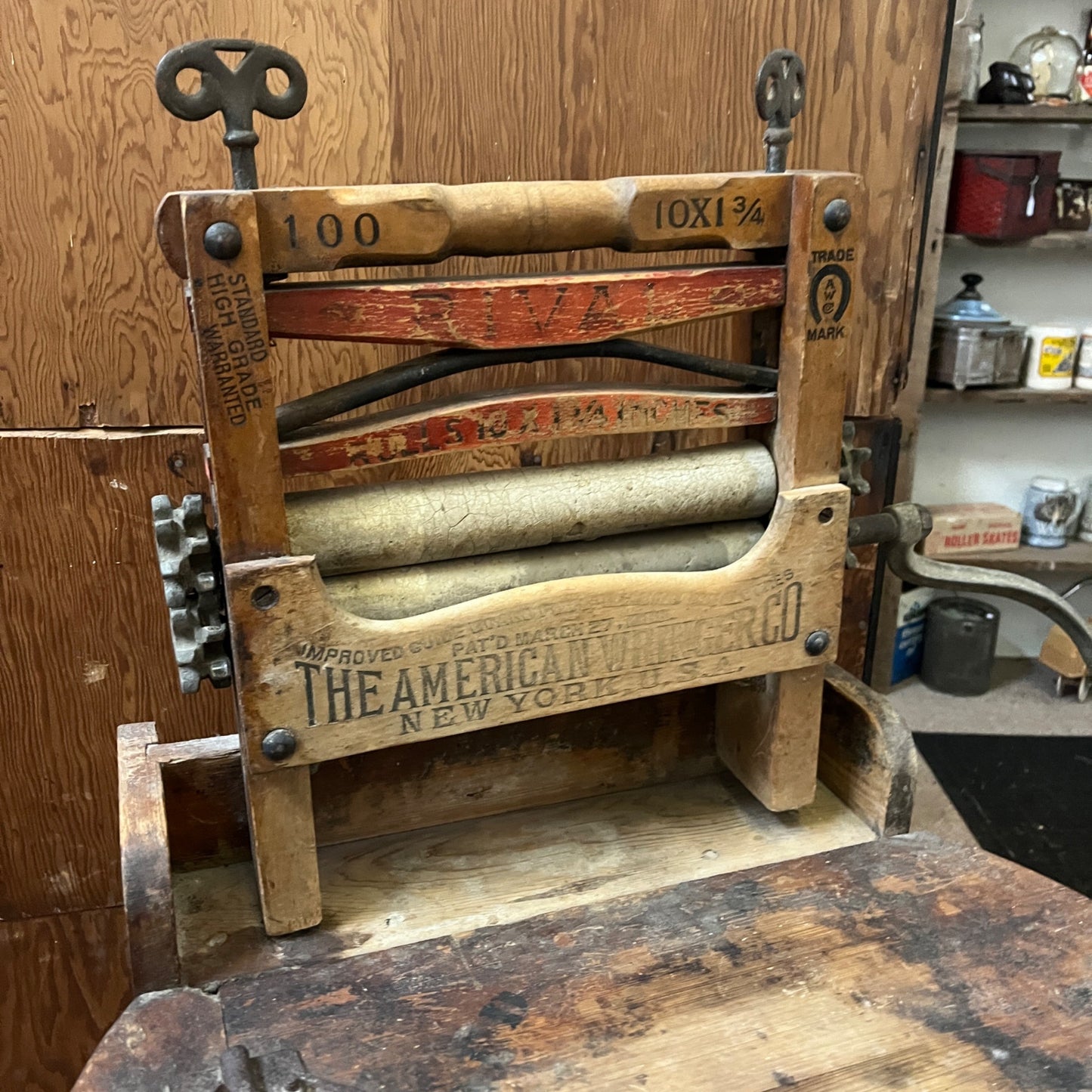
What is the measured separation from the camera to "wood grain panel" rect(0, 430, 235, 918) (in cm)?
131

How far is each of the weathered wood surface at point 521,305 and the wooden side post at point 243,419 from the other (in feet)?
0.10

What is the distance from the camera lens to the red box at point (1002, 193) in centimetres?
192

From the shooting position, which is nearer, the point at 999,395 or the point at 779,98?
the point at 779,98

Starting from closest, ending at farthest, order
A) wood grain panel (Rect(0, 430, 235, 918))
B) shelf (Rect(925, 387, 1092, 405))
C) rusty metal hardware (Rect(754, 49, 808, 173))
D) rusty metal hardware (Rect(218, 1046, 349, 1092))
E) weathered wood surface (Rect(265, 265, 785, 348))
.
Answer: rusty metal hardware (Rect(218, 1046, 349, 1092))
weathered wood surface (Rect(265, 265, 785, 348))
rusty metal hardware (Rect(754, 49, 808, 173))
wood grain panel (Rect(0, 430, 235, 918))
shelf (Rect(925, 387, 1092, 405))

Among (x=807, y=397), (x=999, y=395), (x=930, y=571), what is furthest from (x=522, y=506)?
(x=999, y=395)

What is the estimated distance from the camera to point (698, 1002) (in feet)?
2.46

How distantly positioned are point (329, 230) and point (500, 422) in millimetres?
194

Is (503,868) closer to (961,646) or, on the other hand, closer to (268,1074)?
(268,1074)

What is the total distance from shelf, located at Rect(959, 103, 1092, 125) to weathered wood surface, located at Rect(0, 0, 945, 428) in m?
0.67

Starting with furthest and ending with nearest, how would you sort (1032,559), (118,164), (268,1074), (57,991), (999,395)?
(1032,559) → (999,395) → (57,991) → (118,164) → (268,1074)

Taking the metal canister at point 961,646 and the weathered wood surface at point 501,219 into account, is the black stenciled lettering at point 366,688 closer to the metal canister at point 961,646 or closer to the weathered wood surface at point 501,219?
the weathered wood surface at point 501,219

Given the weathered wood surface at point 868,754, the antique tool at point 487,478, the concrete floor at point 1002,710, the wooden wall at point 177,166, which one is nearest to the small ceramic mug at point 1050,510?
the concrete floor at point 1002,710

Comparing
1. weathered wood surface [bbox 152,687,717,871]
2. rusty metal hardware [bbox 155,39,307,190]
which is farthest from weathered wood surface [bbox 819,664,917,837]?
rusty metal hardware [bbox 155,39,307,190]

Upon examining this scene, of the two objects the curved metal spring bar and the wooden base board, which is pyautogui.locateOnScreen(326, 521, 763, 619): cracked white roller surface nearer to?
the curved metal spring bar
